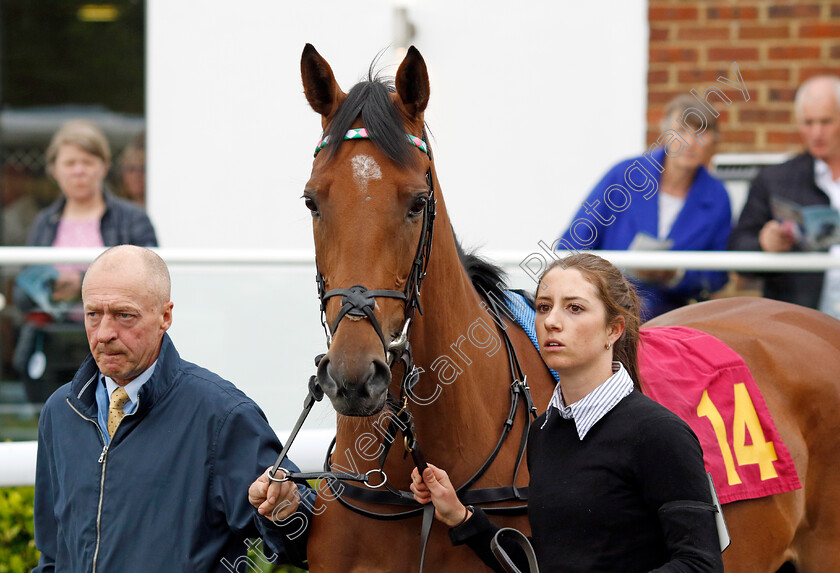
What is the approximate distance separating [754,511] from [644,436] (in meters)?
1.46

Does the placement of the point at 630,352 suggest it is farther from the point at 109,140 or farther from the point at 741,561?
the point at 109,140

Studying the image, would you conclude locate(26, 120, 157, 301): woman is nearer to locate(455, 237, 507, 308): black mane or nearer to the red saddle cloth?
locate(455, 237, 507, 308): black mane

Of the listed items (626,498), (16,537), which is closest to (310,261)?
(16,537)

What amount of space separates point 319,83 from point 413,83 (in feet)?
0.83

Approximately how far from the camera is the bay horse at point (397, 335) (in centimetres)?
231

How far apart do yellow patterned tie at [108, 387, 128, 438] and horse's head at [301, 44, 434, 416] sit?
59 cm

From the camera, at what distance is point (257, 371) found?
4188 millimetres

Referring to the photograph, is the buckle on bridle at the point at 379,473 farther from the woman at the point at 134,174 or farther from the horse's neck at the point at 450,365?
the woman at the point at 134,174

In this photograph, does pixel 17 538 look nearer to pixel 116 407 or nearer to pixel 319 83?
pixel 116 407

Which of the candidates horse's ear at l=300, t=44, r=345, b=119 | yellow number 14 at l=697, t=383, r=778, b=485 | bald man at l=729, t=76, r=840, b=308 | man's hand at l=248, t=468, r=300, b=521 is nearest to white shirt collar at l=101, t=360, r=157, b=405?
man's hand at l=248, t=468, r=300, b=521

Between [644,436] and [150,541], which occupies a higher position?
[644,436]

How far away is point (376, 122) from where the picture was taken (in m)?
2.48

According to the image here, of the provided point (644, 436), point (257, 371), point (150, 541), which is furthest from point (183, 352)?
point (644, 436)

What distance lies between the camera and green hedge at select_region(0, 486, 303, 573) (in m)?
3.88
